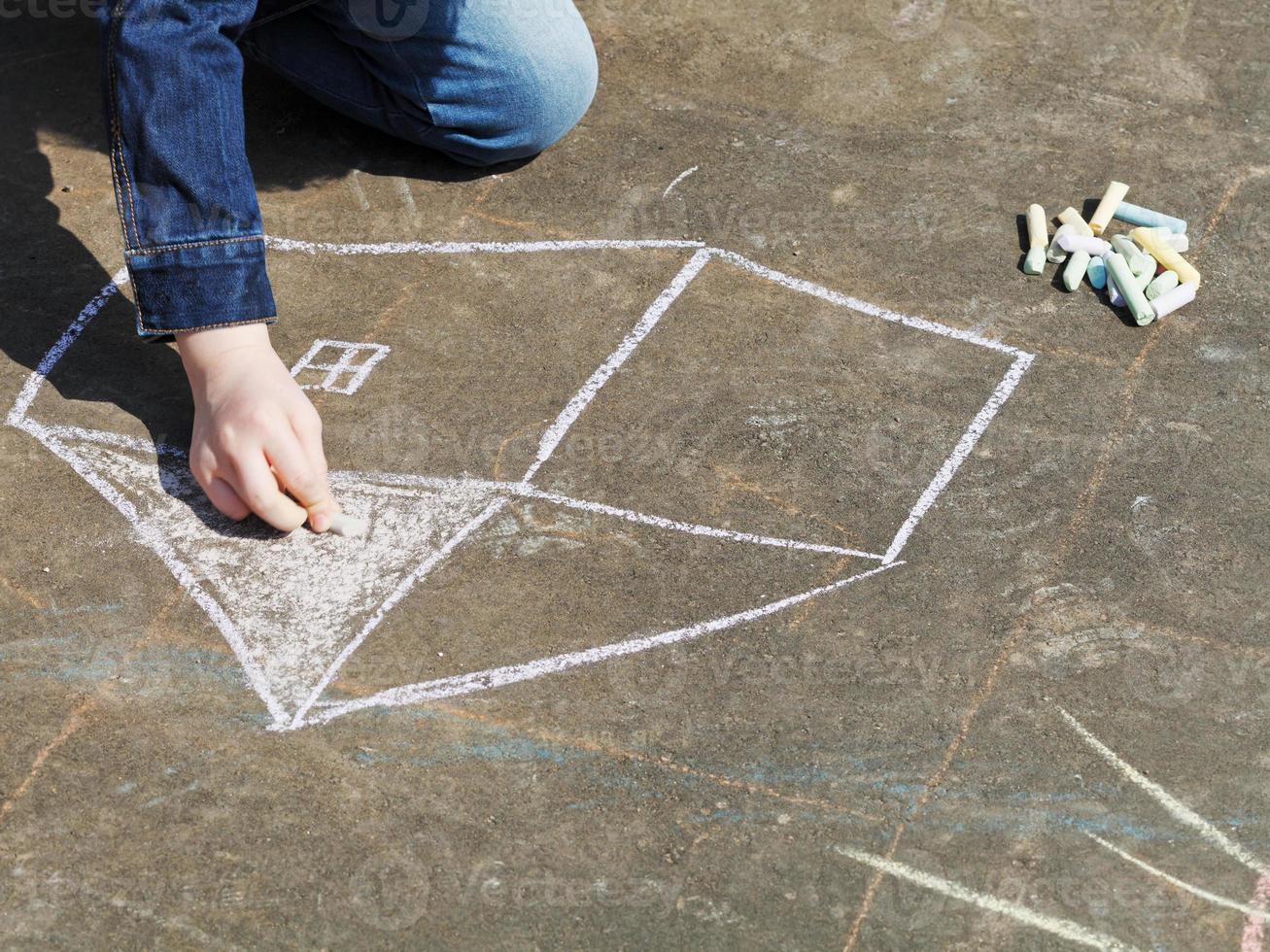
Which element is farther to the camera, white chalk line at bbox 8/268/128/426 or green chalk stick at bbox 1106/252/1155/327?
green chalk stick at bbox 1106/252/1155/327

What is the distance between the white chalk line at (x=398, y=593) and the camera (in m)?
2.46

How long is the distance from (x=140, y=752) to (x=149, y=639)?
26 cm

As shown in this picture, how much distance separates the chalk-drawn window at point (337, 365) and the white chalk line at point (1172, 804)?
1.68 metres

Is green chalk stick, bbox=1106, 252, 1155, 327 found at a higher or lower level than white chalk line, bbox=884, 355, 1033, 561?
higher

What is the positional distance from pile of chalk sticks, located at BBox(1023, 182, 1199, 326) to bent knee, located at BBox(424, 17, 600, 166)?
4.20 feet

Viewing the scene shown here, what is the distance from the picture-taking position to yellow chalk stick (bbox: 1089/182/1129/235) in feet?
11.6

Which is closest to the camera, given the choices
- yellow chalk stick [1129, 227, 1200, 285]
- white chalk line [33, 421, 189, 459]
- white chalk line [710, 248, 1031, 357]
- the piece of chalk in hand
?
the piece of chalk in hand

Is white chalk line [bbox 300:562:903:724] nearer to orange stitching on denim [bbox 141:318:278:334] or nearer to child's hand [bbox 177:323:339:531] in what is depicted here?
child's hand [bbox 177:323:339:531]

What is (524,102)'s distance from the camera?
3578 millimetres

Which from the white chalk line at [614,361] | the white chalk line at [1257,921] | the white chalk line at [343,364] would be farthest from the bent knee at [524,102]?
the white chalk line at [1257,921]

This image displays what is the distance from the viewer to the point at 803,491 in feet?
9.37

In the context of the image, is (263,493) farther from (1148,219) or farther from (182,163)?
(1148,219)

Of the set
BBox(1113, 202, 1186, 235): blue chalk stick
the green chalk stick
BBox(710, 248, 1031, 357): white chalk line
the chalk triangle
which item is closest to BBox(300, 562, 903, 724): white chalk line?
the chalk triangle

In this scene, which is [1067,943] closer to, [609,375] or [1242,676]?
[1242,676]
